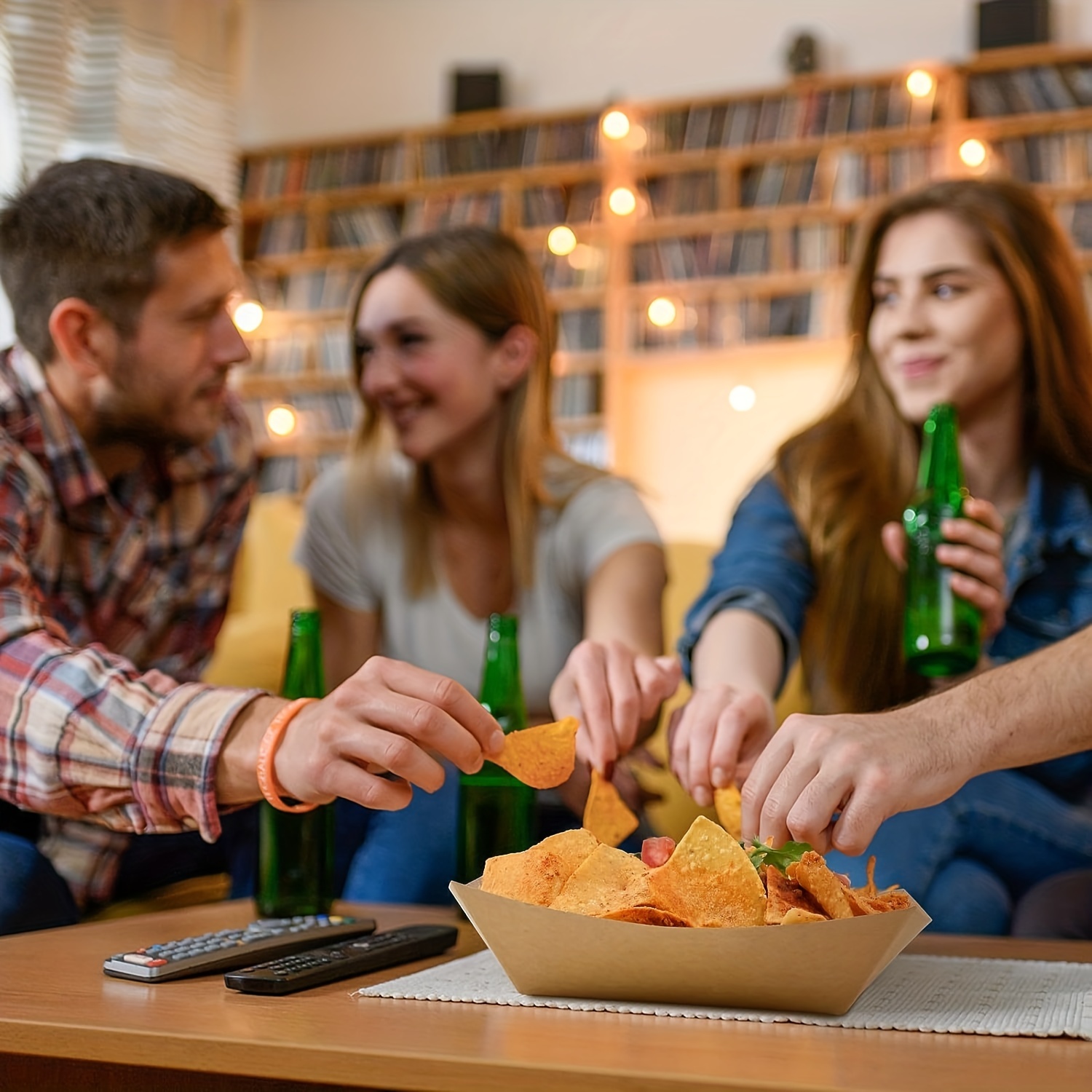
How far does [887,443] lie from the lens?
5.53ft

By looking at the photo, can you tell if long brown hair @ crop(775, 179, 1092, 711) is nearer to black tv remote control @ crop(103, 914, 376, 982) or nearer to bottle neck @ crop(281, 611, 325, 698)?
bottle neck @ crop(281, 611, 325, 698)

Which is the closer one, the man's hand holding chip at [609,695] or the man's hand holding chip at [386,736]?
the man's hand holding chip at [386,736]

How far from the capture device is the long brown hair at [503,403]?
1.81 m

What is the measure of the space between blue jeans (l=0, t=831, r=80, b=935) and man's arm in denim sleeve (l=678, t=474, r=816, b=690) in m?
0.72

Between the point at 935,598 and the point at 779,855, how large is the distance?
2.22ft

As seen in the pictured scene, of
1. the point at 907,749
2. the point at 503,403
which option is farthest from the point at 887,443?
the point at 907,749

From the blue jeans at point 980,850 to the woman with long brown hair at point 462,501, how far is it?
0.46 metres

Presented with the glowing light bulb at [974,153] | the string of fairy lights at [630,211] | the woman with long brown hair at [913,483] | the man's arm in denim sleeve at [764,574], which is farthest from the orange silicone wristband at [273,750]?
the glowing light bulb at [974,153]

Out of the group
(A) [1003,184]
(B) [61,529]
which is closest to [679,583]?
(A) [1003,184]

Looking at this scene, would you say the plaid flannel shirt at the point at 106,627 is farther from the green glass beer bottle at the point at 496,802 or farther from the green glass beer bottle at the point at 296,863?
the green glass beer bottle at the point at 496,802

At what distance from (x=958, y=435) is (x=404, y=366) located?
72 cm

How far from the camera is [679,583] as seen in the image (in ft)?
8.23

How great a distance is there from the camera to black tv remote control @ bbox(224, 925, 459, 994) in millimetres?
792

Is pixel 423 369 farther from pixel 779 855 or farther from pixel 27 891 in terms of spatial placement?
pixel 779 855
